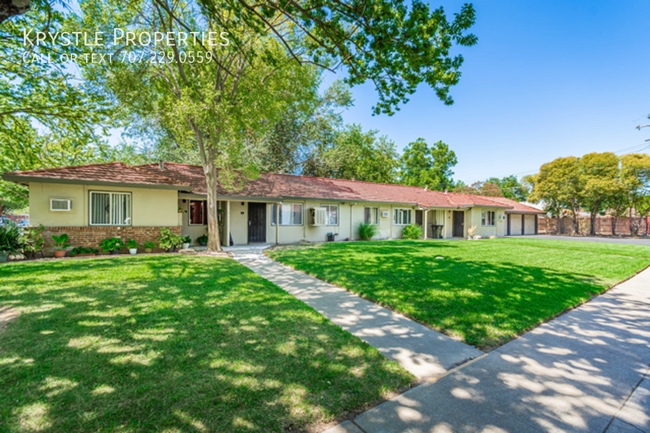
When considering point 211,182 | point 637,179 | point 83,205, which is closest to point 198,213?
point 211,182

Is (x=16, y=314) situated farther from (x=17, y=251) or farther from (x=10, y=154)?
(x=10, y=154)

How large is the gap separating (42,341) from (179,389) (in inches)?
79.8

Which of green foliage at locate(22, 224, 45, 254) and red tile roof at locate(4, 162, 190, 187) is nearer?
green foliage at locate(22, 224, 45, 254)

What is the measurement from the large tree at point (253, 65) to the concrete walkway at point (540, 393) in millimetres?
4690

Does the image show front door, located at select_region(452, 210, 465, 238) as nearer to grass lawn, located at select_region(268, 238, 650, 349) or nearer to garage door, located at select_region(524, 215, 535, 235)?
garage door, located at select_region(524, 215, 535, 235)

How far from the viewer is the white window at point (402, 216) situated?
1916 centimetres

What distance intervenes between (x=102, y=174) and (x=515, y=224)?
32.1 metres

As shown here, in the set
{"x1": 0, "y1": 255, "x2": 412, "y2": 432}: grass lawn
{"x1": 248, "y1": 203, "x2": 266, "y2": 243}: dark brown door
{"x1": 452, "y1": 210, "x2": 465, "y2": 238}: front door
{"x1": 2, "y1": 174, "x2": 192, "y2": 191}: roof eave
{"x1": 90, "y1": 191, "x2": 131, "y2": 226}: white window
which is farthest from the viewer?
{"x1": 452, "y1": 210, "x2": 465, "y2": 238}: front door

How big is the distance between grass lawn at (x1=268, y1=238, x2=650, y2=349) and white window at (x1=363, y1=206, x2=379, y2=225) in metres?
8.47

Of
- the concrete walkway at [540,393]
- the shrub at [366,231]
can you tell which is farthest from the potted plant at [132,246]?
the shrub at [366,231]

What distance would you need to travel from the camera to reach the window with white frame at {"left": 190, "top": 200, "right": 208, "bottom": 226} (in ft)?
43.0

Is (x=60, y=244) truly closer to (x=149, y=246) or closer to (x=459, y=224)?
(x=149, y=246)

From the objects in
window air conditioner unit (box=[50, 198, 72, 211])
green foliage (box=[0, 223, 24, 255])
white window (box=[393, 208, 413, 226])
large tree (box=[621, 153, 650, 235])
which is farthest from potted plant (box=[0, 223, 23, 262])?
large tree (box=[621, 153, 650, 235])

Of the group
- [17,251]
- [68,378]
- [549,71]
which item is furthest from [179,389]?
[549,71]
